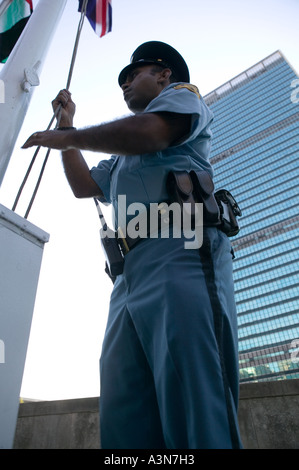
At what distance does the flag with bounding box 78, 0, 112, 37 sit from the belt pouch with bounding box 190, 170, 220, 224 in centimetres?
277

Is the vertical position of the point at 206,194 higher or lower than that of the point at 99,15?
lower

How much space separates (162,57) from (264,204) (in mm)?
63904

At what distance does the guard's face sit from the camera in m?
1.45

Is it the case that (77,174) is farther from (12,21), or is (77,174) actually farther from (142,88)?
(12,21)

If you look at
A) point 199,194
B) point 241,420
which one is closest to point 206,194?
point 199,194

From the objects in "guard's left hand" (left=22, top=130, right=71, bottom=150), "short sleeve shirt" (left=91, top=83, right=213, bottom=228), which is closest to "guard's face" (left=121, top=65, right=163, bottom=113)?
"short sleeve shirt" (left=91, top=83, right=213, bottom=228)

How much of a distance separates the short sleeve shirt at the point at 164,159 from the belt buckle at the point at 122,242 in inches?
4.6

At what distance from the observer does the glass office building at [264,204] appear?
52.2m

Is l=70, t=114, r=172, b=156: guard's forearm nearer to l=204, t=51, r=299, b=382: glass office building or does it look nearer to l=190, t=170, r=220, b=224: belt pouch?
l=190, t=170, r=220, b=224: belt pouch

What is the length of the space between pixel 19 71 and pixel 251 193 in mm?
66741

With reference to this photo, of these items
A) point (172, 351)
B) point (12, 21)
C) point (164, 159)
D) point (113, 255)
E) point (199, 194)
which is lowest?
point (172, 351)

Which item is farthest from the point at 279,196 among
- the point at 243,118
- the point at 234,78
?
the point at 234,78

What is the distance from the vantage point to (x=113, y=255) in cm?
123

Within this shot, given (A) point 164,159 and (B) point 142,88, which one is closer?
(A) point 164,159
